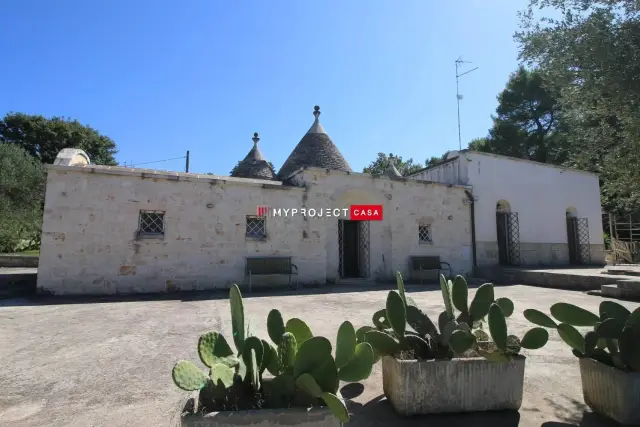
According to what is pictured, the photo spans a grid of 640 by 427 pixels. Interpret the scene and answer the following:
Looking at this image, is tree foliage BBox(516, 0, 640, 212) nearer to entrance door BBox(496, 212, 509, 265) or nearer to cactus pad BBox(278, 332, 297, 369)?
cactus pad BBox(278, 332, 297, 369)

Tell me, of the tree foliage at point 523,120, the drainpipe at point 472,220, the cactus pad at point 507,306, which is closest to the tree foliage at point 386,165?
the tree foliage at point 523,120

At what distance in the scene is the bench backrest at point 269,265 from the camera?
A: 10844mm

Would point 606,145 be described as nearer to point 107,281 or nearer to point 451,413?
point 451,413

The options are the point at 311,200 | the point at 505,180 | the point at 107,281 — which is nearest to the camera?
the point at 107,281

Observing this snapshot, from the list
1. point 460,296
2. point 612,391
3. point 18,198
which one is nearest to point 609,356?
point 612,391

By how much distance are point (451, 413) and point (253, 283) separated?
877 centimetres

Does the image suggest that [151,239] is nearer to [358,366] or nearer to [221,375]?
[221,375]

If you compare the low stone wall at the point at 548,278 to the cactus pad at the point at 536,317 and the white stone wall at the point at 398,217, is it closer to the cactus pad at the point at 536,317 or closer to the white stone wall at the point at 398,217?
the white stone wall at the point at 398,217

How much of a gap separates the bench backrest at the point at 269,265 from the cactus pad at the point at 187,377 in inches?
352

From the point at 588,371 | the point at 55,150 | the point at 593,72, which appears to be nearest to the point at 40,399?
the point at 588,371

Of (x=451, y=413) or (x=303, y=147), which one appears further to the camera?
(x=303, y=147)

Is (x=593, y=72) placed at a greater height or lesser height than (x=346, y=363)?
greater

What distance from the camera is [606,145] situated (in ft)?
17.3

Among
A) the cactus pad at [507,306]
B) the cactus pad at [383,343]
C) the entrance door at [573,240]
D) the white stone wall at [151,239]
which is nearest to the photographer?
the cactus pad at [383,343]
